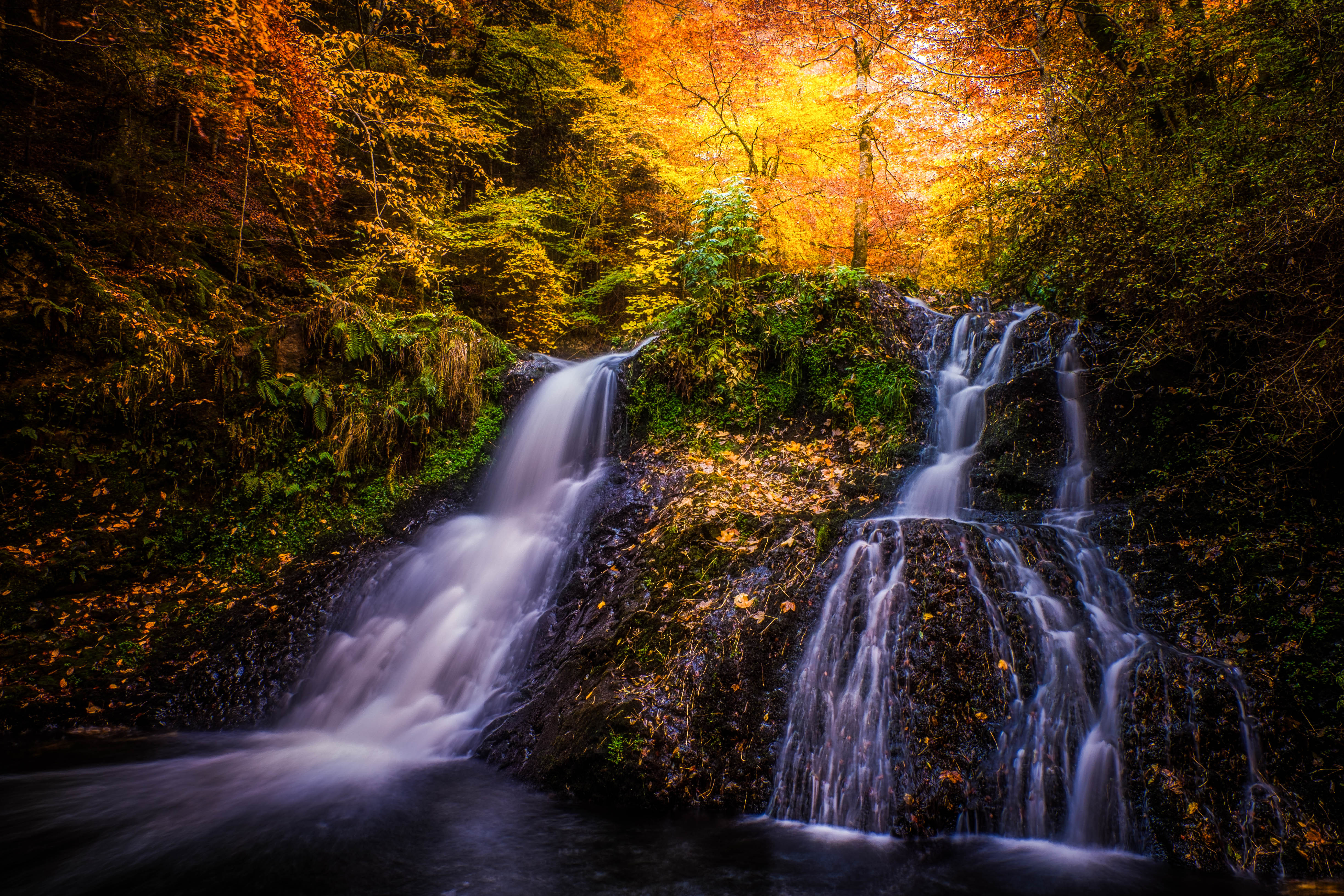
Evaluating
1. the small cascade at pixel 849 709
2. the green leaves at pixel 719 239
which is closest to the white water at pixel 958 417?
the small cascade at pixel 849 709

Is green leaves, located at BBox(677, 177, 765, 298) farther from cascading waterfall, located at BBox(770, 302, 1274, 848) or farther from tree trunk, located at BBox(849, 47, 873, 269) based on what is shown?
cascading waterfall, located at BBox(770, 302, 1274, 848)

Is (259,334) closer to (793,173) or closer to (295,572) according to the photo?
(295,572)

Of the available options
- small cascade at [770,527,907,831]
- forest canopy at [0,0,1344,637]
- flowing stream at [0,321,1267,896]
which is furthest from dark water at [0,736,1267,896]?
forest canopy at [0,0,1344,637]

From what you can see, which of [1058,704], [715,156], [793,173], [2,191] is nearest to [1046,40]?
[793,173]

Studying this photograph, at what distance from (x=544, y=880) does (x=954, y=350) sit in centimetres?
647

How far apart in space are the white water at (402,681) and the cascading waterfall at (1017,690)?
268 cm

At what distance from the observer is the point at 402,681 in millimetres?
5379

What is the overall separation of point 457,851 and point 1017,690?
143 inches

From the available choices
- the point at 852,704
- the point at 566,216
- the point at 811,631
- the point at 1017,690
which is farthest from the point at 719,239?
the point at 566,216

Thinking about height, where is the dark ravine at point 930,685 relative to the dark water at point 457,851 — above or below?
above

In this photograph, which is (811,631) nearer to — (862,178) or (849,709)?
(849,709)

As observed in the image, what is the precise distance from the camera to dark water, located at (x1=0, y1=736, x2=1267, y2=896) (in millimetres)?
2955

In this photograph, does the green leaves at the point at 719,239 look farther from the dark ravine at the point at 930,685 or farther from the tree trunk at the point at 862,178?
the dark ravine at the point at 930,685

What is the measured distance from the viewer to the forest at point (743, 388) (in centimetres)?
361
